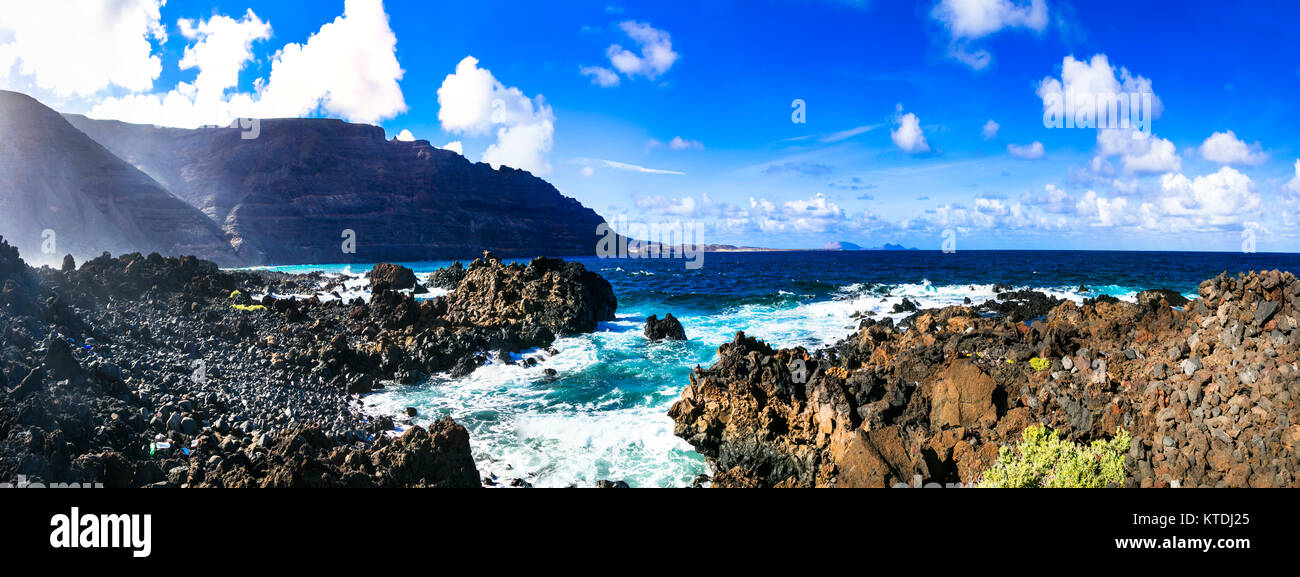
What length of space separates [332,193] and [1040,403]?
14126 cm

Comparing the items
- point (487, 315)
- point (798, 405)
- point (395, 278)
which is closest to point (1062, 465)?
point (798, 405)

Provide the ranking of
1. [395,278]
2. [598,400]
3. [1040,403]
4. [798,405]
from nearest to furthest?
1. [1040,403]
2. [798,405]
3. [598,400]
4. [395,278]

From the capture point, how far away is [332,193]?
4833 inches

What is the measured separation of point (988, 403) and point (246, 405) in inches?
600

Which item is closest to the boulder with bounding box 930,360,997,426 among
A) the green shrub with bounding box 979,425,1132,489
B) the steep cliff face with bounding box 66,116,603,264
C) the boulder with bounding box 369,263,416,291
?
the green shrub with bounding box 979,425,1132,489

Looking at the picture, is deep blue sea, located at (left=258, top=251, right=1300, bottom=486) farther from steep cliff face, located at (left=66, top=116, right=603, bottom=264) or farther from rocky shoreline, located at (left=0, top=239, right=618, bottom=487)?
steep cliff face, located at (left=66, top=116, right=603, bottom=264)

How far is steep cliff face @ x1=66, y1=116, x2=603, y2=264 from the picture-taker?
358 ft

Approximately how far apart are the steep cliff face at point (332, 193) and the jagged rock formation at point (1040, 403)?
109020mm

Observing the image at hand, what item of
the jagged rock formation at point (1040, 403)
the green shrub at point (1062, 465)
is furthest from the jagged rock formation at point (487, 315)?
the green shrub at point (1062, 465)

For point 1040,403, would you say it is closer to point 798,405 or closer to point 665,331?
point 798,405

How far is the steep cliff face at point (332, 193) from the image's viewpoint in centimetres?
10906

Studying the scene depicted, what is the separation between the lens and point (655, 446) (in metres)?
11.3

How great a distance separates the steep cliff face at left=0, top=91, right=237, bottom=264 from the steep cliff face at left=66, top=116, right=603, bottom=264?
12.8 m
